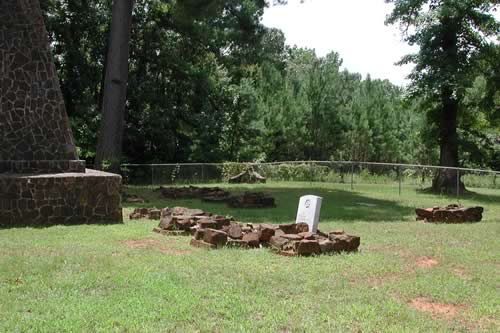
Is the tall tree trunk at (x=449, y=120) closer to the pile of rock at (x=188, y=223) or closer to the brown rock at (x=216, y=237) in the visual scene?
the pile of rock at (x=188, y=223)

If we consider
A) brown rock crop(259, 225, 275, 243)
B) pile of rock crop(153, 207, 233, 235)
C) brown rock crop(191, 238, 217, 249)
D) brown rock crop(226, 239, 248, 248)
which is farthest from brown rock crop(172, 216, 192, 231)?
brown rock crop(259, 225, 275, 243)

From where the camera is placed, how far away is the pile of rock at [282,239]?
7.95 m

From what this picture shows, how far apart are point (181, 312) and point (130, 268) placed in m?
1.96

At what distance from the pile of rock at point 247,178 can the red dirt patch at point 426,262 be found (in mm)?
15851

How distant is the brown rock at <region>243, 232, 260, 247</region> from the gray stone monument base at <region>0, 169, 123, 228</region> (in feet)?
12.8

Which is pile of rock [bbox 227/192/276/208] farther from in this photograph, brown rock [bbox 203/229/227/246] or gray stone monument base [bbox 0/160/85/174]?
brown rock [bbox 203/229/227/246]

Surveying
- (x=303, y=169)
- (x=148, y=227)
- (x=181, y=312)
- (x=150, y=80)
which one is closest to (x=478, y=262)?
(x=181, y=312)

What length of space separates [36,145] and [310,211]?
617 cm

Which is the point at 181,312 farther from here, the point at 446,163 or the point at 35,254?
the point at 446,163

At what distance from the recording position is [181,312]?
16.7 ft

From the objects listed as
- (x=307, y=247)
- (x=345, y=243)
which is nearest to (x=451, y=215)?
(x=345, y=243)

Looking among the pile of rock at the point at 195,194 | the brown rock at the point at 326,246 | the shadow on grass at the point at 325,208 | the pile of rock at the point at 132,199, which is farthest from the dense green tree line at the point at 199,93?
the brown rock at the point at 326,246

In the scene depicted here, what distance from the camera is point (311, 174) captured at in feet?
82.0

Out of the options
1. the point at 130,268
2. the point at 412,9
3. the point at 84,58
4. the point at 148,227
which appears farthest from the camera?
the point at 84,58
